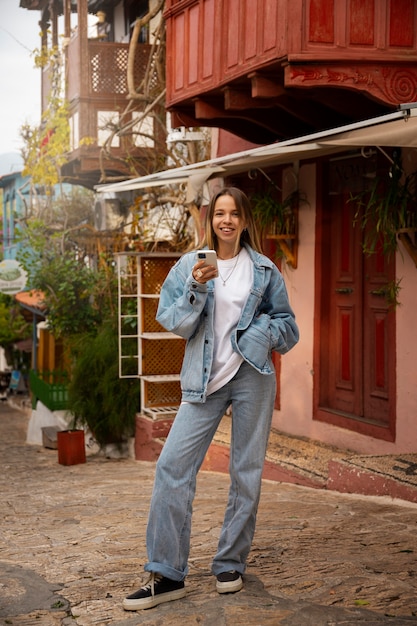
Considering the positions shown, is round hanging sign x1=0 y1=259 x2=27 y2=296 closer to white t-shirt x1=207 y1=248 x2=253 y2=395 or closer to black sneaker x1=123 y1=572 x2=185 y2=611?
white t-shirt x1=207 y1=248 x2=253 y2=395

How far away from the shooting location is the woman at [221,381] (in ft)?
14.6

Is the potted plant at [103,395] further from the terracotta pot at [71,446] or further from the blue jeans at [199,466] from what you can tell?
the blue jeans at [199,466]

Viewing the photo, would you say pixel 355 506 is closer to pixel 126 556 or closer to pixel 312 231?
pixel 126 556

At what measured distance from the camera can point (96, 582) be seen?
4969 mm

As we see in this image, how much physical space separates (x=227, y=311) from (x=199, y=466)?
0.73 meters

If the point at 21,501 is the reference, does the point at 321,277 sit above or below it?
above

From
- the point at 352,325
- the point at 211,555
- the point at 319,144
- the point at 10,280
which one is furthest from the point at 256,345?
the point at 10,280

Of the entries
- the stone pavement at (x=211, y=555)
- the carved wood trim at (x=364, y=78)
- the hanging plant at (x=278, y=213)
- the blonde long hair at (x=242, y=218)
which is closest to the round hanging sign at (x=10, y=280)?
the hanging plant at (x=278, y=213)

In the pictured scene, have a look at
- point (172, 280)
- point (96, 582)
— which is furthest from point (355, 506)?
point (172, 280)

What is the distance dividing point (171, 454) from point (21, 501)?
426cm

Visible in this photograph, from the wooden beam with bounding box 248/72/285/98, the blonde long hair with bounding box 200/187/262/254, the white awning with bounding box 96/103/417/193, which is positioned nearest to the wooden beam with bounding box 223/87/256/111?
the white awning with bounding box 96/103/417/193

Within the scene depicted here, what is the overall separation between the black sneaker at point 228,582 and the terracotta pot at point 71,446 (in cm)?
774

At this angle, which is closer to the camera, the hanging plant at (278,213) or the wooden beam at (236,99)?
the wooden beam at (236,99)

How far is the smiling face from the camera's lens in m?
4.66
